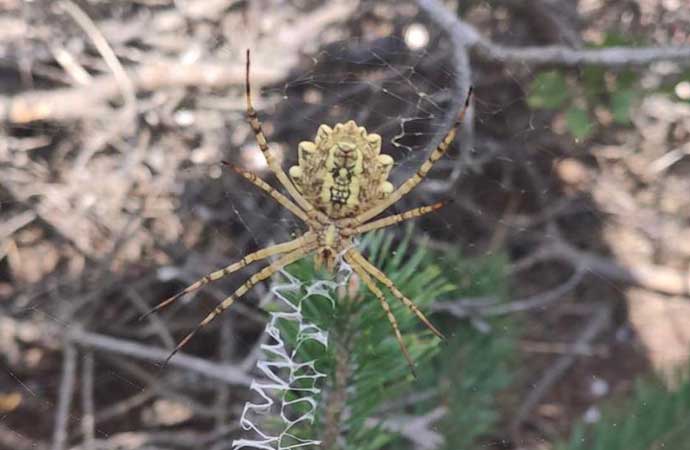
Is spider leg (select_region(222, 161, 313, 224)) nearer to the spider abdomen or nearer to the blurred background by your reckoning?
the spider abdomen

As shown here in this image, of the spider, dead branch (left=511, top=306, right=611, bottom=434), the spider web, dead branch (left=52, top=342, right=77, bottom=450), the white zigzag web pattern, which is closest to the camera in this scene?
the white zigzag web pattern

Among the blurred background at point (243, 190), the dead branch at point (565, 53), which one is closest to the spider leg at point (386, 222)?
the blurred background at point (243, 190)

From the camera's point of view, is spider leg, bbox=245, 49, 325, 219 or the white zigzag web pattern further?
spider leg, bbox=245, 49, 325, 219

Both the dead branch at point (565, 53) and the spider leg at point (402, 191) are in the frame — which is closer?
the spider leg at point (402, 191)

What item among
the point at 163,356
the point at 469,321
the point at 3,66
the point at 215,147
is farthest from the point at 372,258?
the point at 3,66

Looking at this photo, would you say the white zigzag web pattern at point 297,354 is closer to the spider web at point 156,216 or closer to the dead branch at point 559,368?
the spider web at point 156,216

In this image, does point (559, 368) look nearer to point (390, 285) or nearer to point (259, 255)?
point (259, 255)

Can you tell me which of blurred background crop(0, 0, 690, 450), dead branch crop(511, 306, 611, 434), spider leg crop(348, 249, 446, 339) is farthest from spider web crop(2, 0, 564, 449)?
spider leg crop(348, 249, 446, 339)

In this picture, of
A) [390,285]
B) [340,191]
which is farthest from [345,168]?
[390,285]

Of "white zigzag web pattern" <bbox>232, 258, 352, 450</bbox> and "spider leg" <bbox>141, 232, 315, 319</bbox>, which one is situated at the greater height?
"spider leg" <bbox>141, 232, 315, 319</bbox>
